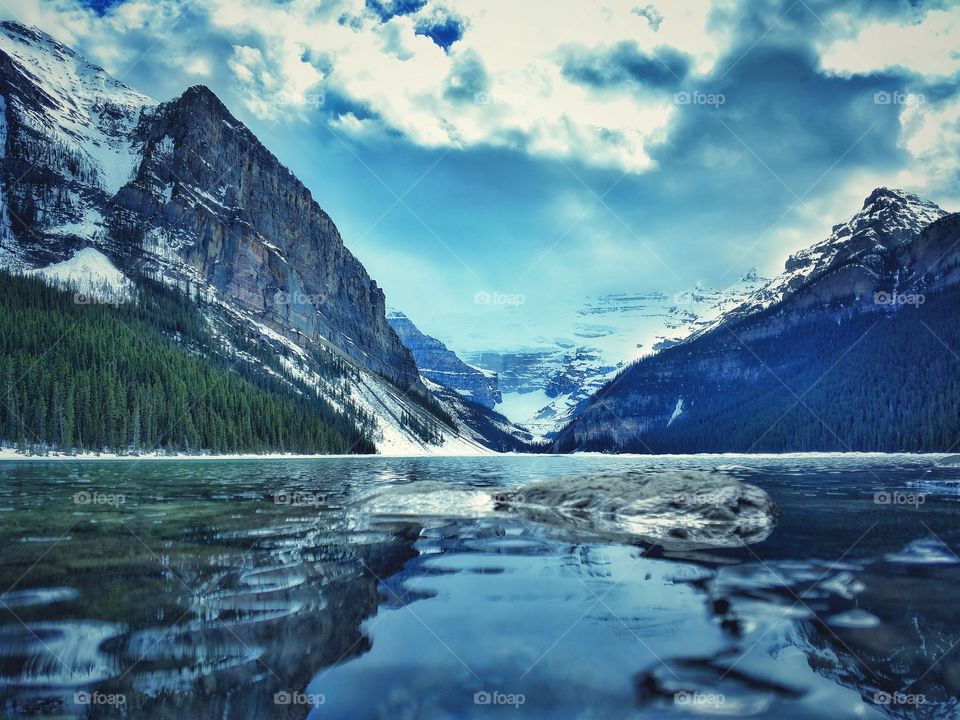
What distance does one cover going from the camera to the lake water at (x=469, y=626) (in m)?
6.44

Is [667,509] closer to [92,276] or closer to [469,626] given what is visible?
[469,626]

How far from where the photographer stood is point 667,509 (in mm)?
21234

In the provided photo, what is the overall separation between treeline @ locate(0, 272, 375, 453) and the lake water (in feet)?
331

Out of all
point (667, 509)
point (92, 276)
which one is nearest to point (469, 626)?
point (667, 509)

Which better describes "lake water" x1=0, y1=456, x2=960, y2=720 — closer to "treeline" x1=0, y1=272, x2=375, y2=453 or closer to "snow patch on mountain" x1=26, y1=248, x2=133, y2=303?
"treeline" x1=0, y1=272, x2=375, y2=453

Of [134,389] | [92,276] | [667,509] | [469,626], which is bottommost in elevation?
[667,509]

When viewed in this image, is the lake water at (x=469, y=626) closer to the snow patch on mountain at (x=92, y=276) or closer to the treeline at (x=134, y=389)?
the treeline at (x=134, y=389)

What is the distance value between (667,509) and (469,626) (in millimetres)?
14279

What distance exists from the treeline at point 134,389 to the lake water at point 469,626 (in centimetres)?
10099

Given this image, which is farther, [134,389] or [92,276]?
[92,276]

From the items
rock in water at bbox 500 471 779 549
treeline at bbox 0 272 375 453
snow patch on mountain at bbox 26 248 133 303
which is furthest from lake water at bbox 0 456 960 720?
snow patch on mountain at bbox 26 248 133 303

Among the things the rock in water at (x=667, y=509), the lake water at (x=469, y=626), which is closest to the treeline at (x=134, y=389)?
the lake water at (x=469, y=626)

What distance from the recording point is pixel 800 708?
628cm

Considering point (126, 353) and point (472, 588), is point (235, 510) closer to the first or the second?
point (472, 588)
